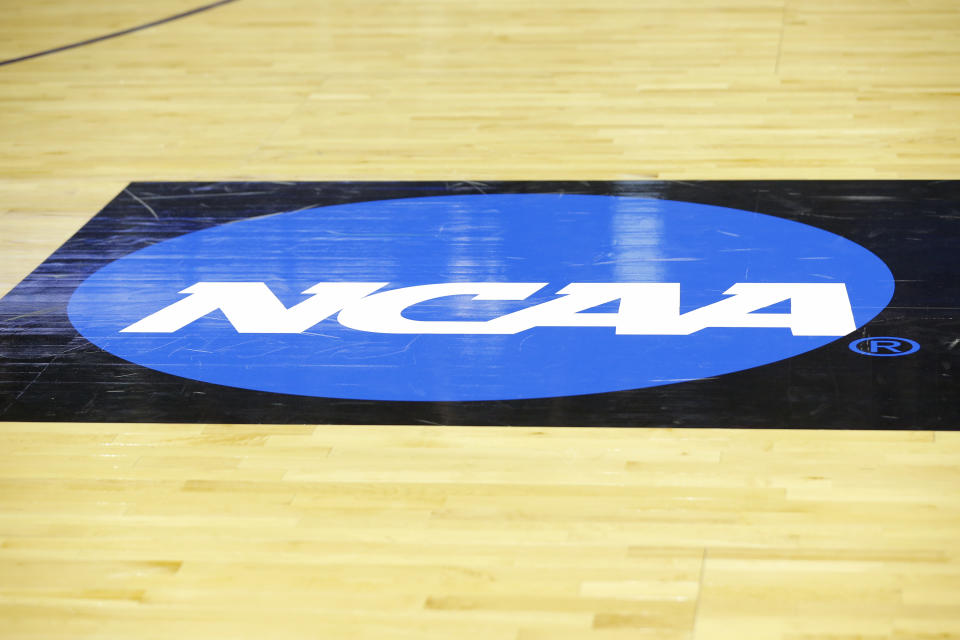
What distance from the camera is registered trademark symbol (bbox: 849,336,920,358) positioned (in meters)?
3.11

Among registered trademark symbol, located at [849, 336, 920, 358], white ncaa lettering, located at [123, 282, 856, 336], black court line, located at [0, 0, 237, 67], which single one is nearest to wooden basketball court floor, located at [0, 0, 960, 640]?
registered trademark symbol, located at [849, 336, 920, 358]

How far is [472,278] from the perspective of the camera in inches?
145

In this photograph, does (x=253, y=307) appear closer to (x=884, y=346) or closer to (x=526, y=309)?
(x=526, y=309)

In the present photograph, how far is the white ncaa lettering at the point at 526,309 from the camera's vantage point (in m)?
3.32

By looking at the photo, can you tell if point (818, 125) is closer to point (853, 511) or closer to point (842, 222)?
point (842, 222)

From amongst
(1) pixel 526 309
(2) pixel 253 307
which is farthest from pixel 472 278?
(2) pixel 253 307

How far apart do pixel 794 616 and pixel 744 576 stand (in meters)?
0.14

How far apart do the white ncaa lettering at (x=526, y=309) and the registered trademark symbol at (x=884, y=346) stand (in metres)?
0.07

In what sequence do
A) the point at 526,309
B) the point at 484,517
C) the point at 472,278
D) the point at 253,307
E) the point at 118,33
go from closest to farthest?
the point at 484,517 → the point at 526,309 → the point at 253,307 → the point at 472,278 → the point at 118,33

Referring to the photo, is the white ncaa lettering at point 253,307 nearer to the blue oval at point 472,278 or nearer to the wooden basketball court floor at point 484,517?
the blue oval at point 472,278

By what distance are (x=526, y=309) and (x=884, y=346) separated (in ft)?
3.25

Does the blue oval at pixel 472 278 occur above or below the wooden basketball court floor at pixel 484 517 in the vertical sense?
above

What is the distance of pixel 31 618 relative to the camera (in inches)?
90.0

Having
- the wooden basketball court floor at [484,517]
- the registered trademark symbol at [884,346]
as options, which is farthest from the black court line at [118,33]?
the registered trademark symbol at [884,346]
